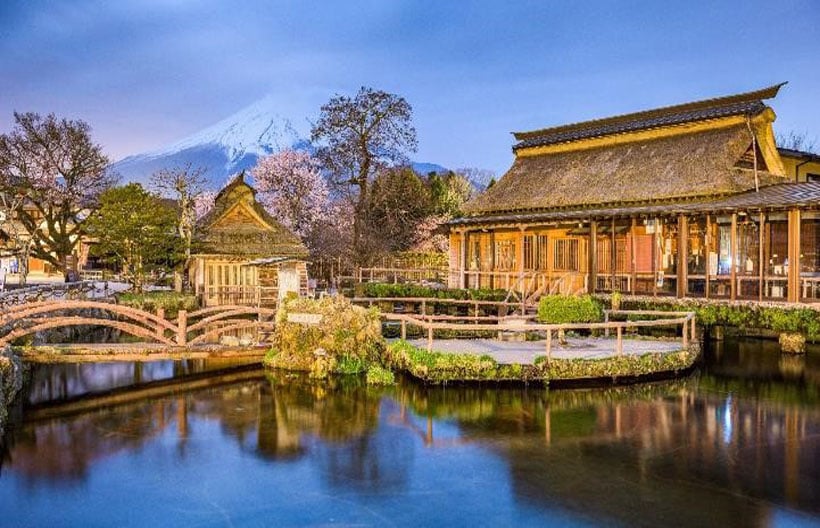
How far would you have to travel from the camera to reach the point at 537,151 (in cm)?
3638

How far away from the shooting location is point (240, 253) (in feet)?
105

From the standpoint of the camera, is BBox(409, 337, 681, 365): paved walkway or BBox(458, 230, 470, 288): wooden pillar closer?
BBox(409, 337, 681, 365): paved walkway

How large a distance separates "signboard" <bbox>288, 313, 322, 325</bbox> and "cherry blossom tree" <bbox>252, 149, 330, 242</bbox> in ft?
105

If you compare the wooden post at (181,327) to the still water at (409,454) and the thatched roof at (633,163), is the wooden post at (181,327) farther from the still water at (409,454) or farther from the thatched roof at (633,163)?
the thatched roof at (633,163)

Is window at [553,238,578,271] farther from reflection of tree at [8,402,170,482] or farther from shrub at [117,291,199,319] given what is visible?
reflection of tree at [8,402,170,482]

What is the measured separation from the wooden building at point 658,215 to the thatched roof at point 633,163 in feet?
0.21

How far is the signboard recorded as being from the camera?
16.6 metres

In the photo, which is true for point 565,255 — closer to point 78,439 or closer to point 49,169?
point 78,439

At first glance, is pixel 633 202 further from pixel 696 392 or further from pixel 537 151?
pixel 696 392

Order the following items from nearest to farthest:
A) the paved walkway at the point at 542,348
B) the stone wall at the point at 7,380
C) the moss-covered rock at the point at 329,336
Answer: the stone wall at the point at 7,380, the paved walkway at the point at 542,348, the moss-covered rock at the point at 329,336

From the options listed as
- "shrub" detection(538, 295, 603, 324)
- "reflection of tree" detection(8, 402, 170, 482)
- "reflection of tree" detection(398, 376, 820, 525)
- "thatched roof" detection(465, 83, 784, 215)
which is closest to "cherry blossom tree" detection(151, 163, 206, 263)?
"thatched roof" detection(465, 83, 784, 215)

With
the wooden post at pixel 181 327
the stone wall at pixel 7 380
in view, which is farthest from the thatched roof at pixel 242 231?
the stone wall at pixel 7 380

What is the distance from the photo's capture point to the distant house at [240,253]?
3178cm

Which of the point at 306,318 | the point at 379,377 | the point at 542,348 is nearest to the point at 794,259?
the point at 542,348
